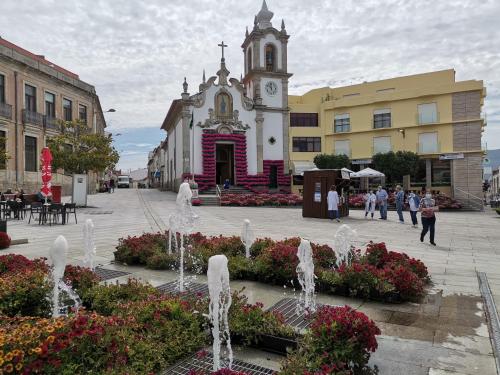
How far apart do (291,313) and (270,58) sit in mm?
38316

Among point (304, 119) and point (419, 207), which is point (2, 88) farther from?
point (304, 119)

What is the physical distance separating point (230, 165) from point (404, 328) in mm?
34734

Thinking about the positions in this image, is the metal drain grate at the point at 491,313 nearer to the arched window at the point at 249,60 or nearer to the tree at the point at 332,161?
the tree at the point at 332,161

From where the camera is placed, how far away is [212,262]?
138 inches

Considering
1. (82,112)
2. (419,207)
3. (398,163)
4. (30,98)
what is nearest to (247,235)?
(419,207)

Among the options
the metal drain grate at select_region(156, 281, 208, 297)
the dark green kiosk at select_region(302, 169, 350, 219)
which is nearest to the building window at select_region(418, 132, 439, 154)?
the dark green kiosk at select_region(302, 169, 350, 219)

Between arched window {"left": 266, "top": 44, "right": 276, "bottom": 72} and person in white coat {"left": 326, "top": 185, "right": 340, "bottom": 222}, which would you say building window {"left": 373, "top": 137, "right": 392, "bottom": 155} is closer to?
arched window {"left": 266, "top": 44, "right": 276, "bottom": 72}

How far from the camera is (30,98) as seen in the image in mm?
31062

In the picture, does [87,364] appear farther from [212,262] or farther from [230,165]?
[230,165]

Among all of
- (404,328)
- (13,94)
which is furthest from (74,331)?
(13,94)

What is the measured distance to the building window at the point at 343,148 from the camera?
43844 millimetres

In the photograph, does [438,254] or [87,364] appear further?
[438,254]

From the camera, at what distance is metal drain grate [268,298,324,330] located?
4648 mm

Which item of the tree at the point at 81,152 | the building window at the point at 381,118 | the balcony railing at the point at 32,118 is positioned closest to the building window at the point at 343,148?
the building window at the point at 381,118
